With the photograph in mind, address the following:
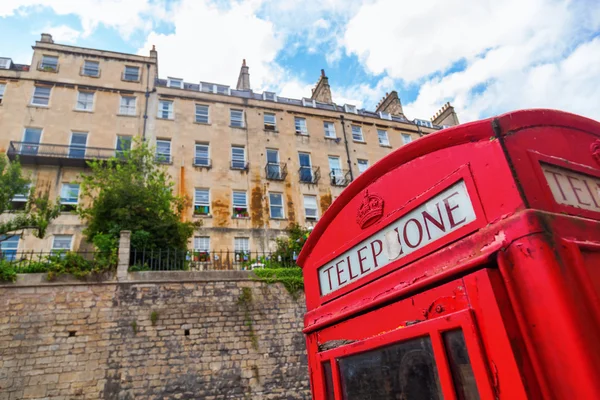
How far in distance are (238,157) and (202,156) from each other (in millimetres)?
2244

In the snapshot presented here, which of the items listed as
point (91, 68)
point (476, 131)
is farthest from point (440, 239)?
point (91, 68)

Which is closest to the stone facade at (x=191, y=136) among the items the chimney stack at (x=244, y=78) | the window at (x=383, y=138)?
the window at (x=383, y=138)

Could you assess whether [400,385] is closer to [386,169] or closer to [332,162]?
[386,169]

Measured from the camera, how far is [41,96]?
22234 mm

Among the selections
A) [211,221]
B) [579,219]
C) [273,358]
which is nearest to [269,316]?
[273,358]

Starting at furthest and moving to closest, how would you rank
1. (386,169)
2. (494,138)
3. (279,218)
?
(279,218), (386,169), (494,138)

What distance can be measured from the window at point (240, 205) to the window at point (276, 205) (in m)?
1.58

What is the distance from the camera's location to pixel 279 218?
74.0 ft

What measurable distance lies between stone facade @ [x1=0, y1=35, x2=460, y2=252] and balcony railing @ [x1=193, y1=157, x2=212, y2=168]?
61mm

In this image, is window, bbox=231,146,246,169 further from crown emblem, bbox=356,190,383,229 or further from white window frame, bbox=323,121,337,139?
crown emblem, bbox=356,190,383,229

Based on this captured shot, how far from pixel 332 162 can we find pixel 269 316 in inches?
599

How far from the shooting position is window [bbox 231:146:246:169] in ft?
77.5

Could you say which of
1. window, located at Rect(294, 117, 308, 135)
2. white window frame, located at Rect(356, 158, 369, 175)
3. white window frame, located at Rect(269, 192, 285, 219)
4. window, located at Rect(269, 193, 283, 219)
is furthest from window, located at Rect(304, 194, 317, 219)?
window, located at Rect(294, 117, 308, 135)

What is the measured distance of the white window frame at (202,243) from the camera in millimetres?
20078
